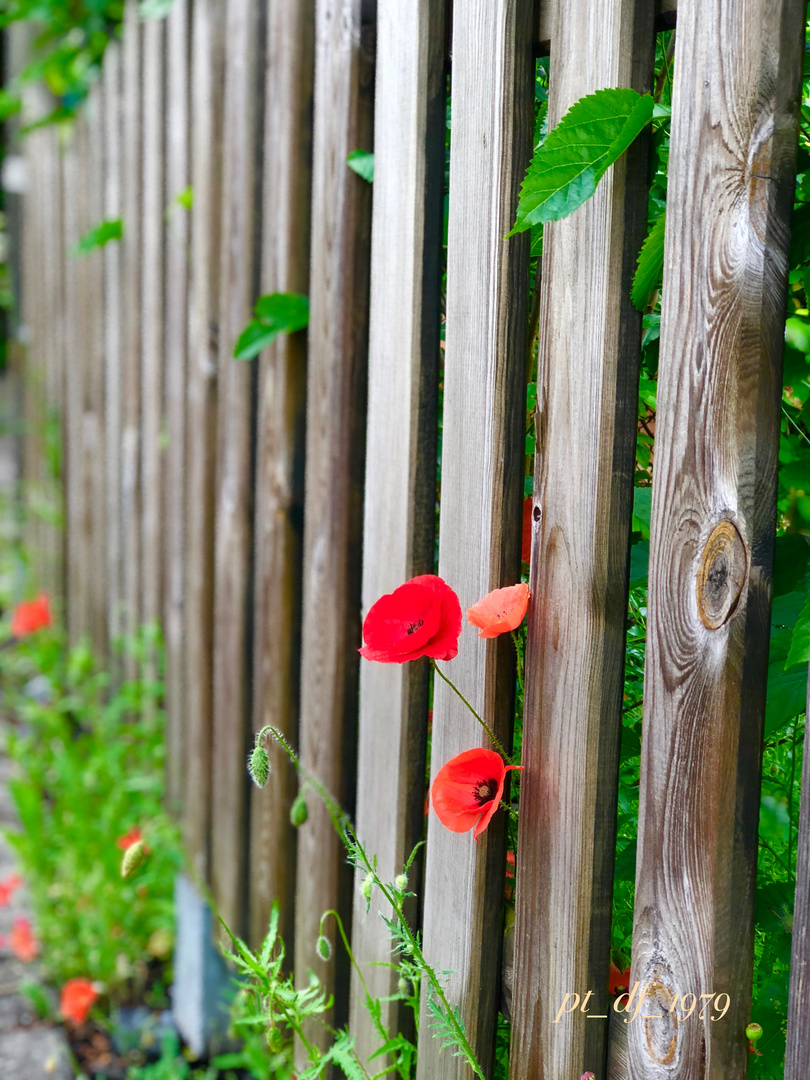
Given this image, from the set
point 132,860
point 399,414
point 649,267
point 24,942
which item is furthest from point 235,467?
point 24,942

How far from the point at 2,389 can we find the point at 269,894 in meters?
5.28

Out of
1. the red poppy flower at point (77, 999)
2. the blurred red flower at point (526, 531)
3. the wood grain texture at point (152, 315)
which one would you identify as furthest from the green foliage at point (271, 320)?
the red poppy flower at point (77, 999)

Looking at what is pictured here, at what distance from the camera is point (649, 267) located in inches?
35.0

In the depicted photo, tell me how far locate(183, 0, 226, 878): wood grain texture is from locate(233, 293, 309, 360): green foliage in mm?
493

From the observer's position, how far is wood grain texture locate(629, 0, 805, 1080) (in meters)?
0.78

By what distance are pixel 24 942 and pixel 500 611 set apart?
199 centimetres

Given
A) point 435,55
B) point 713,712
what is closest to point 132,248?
point 435,55

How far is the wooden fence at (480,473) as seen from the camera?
812 millimetres

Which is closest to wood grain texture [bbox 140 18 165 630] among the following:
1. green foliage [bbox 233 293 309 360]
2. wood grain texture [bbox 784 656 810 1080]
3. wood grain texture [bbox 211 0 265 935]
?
wood grain texture [bbox 211 0 265 935]

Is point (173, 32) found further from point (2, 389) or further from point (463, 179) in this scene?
point (2, 389)

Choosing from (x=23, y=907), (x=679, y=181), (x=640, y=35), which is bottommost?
(x=23, y=907)

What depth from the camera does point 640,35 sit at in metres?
0.88

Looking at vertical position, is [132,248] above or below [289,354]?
above

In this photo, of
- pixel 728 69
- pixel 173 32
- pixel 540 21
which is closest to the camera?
pixel 728 69
